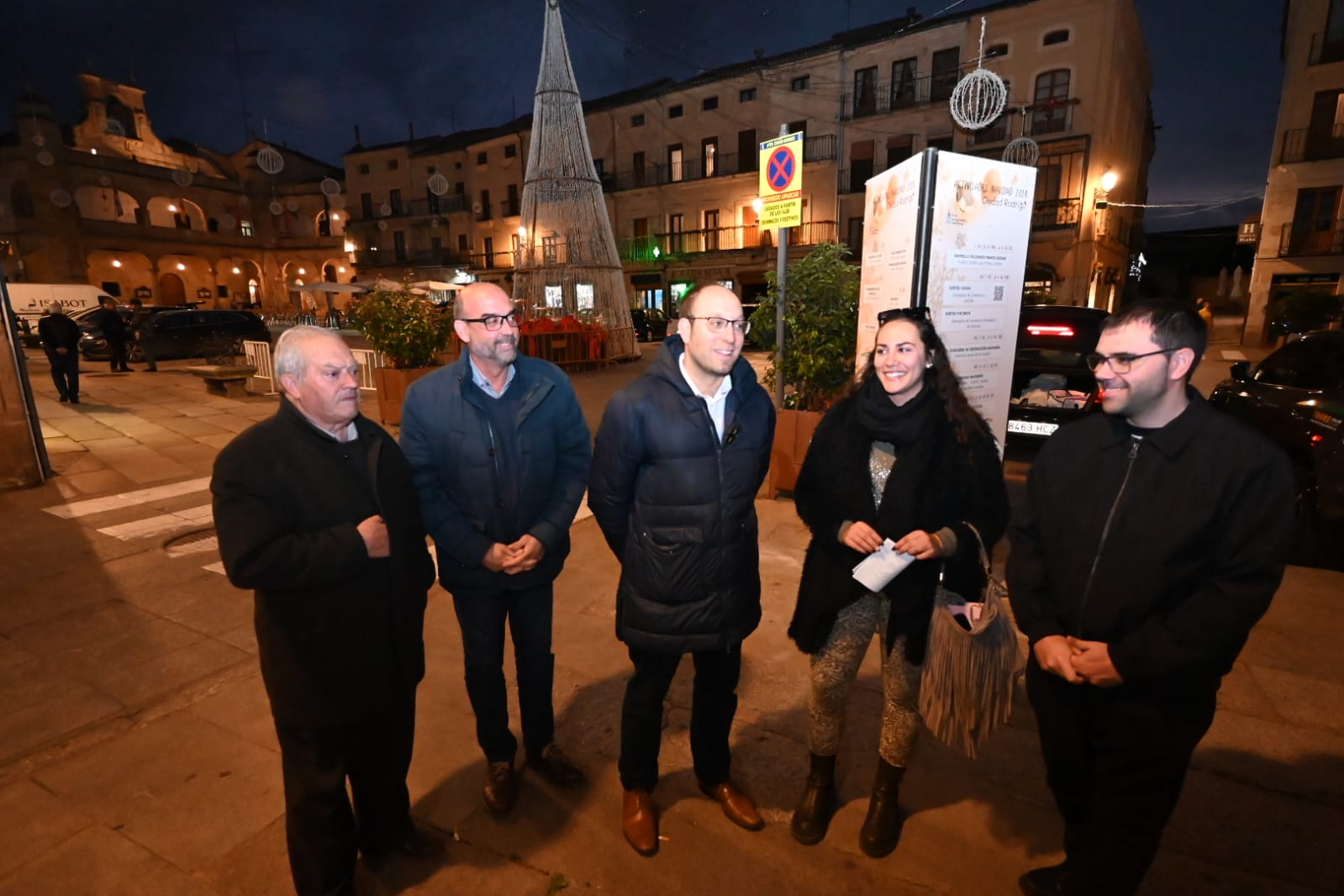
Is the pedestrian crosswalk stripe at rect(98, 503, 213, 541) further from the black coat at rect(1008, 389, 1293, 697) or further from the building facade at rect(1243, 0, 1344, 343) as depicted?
the building facade at rect(1243, 0, 1344, 343)

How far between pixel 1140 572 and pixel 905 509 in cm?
67

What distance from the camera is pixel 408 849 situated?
235 cm

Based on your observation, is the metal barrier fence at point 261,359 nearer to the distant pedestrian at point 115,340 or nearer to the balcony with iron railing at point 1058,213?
the distant pedestrian at point 115,340

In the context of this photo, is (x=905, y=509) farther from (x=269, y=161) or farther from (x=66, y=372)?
(x=269, y=161)

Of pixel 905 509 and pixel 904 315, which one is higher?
pixel 904 315

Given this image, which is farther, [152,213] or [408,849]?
[152,213]

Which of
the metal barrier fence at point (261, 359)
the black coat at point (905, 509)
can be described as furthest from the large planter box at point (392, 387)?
the black coat at point (905, 509)

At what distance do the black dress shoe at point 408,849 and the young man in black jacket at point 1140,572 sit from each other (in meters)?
2.17

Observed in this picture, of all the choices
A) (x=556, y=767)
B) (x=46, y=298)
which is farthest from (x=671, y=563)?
(x=46, y=298)

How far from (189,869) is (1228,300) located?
47.1m

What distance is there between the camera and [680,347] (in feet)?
7.73

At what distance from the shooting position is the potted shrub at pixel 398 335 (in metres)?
8.81

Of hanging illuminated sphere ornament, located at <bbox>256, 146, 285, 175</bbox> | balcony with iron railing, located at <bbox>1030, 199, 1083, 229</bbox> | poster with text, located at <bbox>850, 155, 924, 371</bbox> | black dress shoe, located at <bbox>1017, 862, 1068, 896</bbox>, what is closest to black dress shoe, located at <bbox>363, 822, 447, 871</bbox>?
black dress shoe, located at <bbox>1017, 862, 1068, 896</bbox>

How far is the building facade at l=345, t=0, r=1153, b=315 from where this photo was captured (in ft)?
71.1
